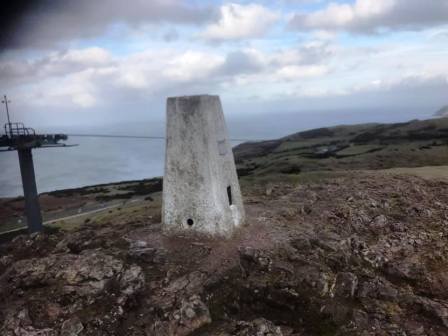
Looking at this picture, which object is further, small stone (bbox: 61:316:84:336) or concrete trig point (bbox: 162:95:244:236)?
concrete trig point (bbox: 162:95:244:236)

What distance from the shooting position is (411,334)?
13898mm

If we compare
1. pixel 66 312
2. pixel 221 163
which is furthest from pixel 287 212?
pixel 66 312

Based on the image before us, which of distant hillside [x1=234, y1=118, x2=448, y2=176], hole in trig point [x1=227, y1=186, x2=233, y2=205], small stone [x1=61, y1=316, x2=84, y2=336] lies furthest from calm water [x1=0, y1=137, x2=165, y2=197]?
small stone [x1=61, y1=316, x2=84, y2=336]

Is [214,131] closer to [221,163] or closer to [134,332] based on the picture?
[221,163]

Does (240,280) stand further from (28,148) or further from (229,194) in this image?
(28,148)

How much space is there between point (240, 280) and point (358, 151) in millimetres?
67244

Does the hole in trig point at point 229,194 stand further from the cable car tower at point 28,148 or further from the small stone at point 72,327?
the cable car tower at point 28,148

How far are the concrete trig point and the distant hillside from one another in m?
38.6

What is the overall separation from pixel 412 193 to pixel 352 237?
8.99m

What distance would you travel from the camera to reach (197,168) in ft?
57.3

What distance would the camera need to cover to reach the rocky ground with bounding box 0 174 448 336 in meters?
14.0

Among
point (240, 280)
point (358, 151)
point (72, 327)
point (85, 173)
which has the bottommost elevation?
point (85, 173)

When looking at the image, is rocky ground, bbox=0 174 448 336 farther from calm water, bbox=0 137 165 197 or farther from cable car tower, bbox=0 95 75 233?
calm water, bbox=0 137 165 197

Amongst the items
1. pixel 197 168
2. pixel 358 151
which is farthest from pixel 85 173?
pixel 197 168
